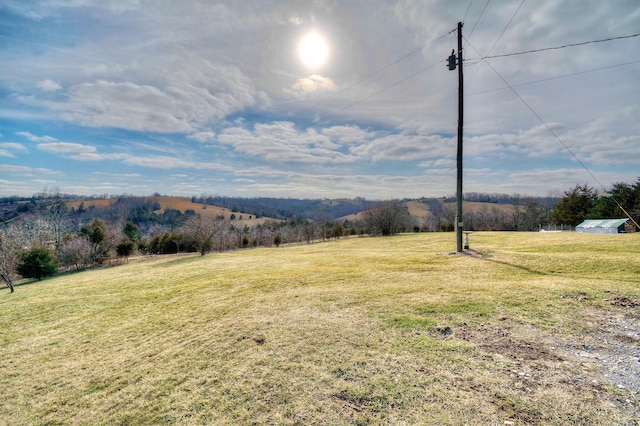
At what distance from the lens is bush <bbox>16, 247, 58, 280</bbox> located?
21.0 m

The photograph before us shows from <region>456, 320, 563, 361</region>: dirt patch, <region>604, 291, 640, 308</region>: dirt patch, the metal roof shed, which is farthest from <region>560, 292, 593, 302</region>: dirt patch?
the metal roof shed

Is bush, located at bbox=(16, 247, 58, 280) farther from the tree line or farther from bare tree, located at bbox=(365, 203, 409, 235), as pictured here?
bare tree, located at bbox=(365, 203, 409, 235)

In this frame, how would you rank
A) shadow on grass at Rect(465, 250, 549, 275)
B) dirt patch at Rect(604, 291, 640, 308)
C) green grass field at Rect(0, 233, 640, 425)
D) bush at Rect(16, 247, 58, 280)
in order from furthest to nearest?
bush at Rect(16, 247, 58, 280) → shadow on grass at Rect(465, 250, 549, 275) → dirt patch at Rect(604, 291, 640, 308) → green grass field at Rect(0, 233, 640, 425)

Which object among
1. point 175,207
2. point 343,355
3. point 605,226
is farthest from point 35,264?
point 175,207

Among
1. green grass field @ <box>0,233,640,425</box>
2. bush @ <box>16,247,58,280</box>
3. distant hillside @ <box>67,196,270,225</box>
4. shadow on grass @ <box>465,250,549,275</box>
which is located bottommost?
bush @ <box>16,247,58,280</box>

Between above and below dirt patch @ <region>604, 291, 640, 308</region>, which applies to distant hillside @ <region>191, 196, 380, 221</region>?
above

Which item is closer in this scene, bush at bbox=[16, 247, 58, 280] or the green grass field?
the green grass field

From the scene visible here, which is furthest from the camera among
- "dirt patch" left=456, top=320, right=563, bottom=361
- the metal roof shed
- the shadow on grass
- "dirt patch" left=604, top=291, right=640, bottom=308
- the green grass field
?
the metal roof shed

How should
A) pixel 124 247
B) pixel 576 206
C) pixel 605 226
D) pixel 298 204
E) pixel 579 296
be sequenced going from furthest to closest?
pixel 298 204, pixel 576 206, pixel 124 247, pixel 605 226, pixel 579 296

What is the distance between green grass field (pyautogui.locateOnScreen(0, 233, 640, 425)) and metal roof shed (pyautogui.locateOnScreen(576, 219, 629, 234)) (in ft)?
60.6

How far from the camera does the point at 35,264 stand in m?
21.1

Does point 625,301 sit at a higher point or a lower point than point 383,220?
lower

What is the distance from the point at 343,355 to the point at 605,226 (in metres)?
29.5

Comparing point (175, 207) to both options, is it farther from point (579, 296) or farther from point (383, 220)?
point (579, 296)
